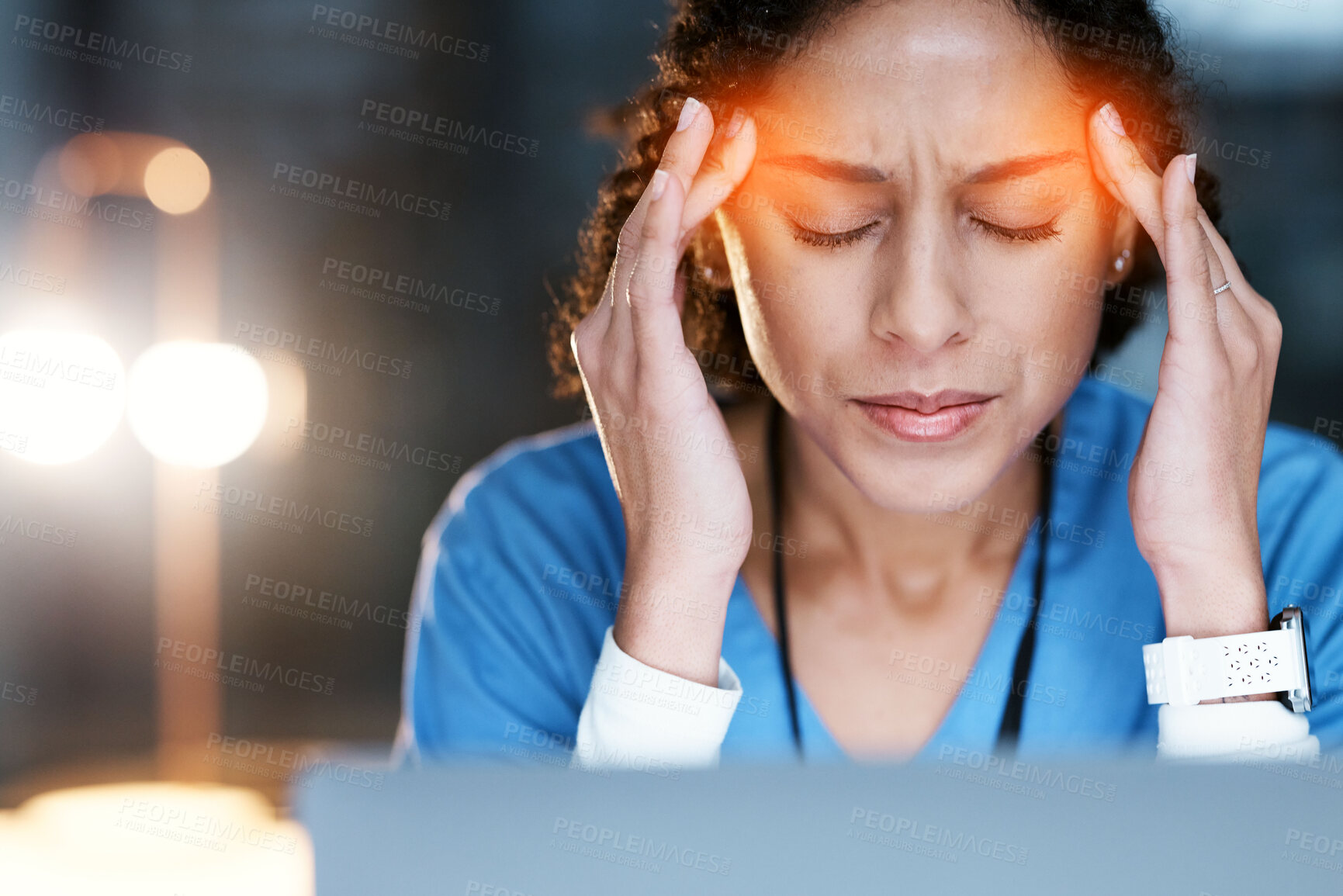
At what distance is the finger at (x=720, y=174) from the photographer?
1282 mm

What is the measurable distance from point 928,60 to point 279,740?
2384mm

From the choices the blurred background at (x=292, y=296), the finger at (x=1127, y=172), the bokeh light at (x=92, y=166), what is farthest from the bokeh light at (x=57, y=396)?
the finger at (x=1127, y=172)

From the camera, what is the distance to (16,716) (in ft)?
8.96

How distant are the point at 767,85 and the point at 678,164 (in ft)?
0.50

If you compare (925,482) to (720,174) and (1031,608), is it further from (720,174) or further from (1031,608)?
(720,174)

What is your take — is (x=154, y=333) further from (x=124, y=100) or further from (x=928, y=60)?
(x=928, y=60)

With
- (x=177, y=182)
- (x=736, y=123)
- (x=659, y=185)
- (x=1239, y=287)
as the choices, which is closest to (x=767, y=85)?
(x=736, y=123)

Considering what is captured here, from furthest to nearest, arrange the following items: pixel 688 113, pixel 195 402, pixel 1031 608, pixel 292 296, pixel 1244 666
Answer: pixel 292 296
pixel 195 402
pixel 1031 608
pixel 688 113
pixel 1244 666

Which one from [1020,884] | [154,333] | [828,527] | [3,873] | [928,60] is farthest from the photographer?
[154,333]

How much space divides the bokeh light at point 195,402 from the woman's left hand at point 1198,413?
1655mm

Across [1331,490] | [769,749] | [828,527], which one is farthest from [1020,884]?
[1331,490]

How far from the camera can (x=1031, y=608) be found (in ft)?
4.71

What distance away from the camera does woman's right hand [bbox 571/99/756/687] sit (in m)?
1.27

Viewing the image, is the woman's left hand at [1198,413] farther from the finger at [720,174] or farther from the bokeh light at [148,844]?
the bokeh light at [148,844]
